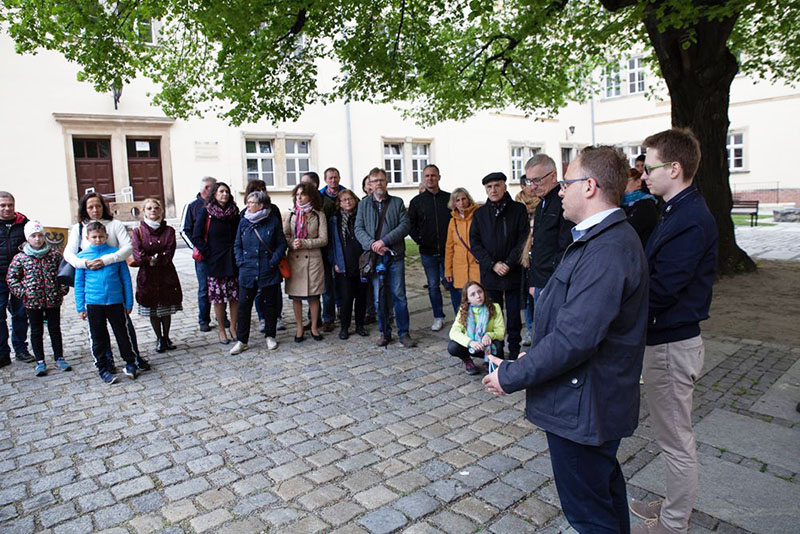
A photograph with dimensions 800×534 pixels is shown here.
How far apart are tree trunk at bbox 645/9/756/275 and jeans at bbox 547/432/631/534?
28.2 ft

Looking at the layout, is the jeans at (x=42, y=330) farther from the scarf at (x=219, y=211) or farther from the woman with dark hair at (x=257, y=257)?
the scarf at (x=219, y=211)

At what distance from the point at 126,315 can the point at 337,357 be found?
223 cm

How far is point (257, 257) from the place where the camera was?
6602 mm

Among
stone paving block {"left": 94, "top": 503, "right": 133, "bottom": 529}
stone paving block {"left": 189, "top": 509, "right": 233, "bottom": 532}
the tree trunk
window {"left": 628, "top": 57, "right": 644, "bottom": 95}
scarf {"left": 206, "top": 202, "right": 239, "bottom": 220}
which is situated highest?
window {"left": 628, "top": 57, "right": 644, "bottom": 95}

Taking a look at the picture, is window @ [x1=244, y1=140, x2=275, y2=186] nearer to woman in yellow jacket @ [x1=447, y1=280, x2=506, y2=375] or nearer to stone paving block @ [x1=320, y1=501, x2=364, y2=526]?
woman in yellow jacket @ [x1=447, y1=280, x2=506, y2=375]

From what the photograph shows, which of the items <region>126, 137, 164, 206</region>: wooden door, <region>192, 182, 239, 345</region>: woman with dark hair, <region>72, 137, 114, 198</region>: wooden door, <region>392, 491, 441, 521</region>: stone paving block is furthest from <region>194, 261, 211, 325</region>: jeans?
<region>72, 137, 114, 198</region>: wooden door

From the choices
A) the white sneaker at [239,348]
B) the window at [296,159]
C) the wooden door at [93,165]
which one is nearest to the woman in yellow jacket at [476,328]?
the white sneaker at [239,348]

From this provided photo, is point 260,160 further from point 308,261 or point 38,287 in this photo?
point 38,287

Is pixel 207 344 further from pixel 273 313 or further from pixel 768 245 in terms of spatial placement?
pixel 768 245

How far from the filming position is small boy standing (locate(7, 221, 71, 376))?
5969 mm

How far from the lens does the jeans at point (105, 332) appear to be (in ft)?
18.4

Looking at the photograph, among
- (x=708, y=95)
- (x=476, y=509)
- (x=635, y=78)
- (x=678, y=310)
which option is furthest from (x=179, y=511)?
(x=635, y=78)

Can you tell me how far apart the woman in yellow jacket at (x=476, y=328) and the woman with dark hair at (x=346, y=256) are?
188 cm

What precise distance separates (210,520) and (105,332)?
3.32 meters
